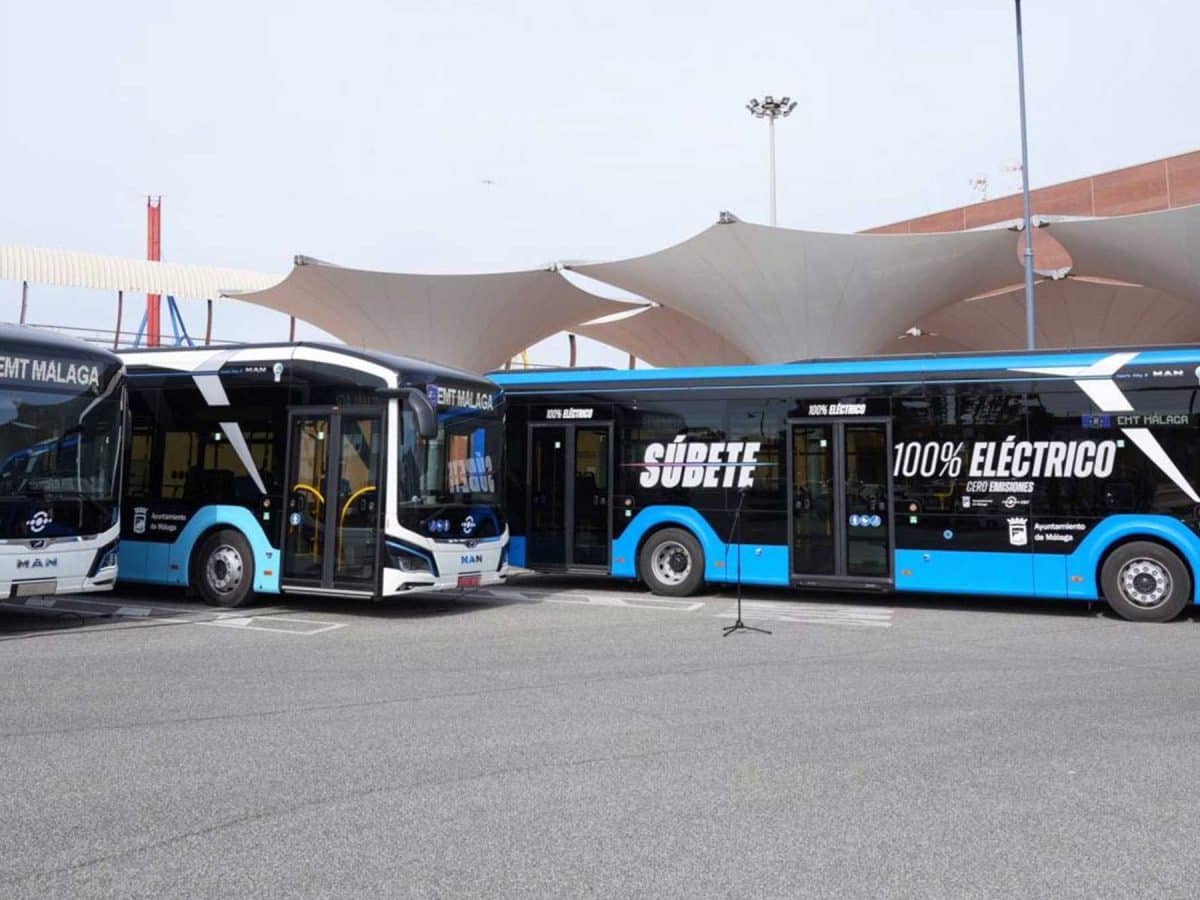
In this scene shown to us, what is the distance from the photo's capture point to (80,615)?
10.9 meters

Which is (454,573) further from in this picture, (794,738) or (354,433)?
(794,738)

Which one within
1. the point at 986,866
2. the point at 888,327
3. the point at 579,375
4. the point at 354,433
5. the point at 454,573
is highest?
the point at 888,327

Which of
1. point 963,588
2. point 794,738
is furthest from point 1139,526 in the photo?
point 794,738

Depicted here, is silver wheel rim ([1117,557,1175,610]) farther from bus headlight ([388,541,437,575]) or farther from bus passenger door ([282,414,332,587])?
bus passenger door ([282,414,332,587])

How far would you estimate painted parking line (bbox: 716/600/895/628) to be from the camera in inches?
426

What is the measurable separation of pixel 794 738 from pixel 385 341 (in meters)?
28.1

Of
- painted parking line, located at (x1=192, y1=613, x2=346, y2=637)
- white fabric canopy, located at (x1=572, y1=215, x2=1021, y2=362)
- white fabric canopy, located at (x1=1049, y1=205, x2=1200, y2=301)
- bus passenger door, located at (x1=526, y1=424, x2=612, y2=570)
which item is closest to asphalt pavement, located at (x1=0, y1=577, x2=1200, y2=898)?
painted parking line, located at (x1=192, y1=613, x2=346, y2=637)

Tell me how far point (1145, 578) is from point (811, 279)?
56.4ft

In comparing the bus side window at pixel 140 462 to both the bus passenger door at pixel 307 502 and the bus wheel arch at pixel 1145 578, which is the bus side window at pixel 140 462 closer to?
the bus passenger door at pixel 307 502

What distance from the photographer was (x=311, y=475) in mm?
11000

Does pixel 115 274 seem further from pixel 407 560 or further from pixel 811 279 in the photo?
pixel 407 560

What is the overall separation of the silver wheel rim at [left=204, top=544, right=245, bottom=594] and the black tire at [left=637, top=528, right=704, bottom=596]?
4.84 metres

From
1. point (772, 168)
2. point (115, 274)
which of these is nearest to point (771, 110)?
point (772, 168)

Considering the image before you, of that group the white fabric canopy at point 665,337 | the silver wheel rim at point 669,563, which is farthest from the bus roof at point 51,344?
the white fabric canopy at point 665,337
